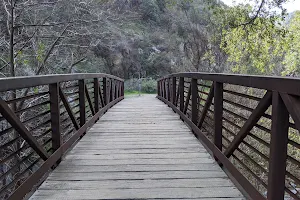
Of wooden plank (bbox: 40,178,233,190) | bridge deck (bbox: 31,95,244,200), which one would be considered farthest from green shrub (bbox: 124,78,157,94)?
wooden plank (bbox: 40,178,233,190)

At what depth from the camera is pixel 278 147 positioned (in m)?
1.70

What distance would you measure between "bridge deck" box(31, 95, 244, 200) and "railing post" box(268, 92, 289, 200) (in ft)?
1.81

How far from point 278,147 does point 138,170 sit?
1.46 meters

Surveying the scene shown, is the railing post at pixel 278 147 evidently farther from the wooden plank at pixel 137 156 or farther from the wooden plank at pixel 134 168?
the wooden plank at pixel 137 156

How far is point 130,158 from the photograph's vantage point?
3197mm

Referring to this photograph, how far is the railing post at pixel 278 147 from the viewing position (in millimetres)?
1677

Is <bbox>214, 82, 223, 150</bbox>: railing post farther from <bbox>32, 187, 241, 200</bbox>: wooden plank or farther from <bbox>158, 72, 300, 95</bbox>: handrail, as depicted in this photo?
<bbox>32, 187, 241, 200</bbox>: wooden plank

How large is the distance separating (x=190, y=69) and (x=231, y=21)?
277 inches

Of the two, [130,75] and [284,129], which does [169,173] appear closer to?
[284,129]

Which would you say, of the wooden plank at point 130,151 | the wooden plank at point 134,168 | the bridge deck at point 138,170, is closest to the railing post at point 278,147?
the bridge deck at point 138,170

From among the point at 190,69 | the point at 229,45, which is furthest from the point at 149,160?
the point at 190,69

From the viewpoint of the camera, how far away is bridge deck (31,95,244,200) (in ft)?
7.59

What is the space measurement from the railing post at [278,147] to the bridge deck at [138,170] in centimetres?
55

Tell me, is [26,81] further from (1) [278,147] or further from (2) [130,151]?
(1) [278,147]
